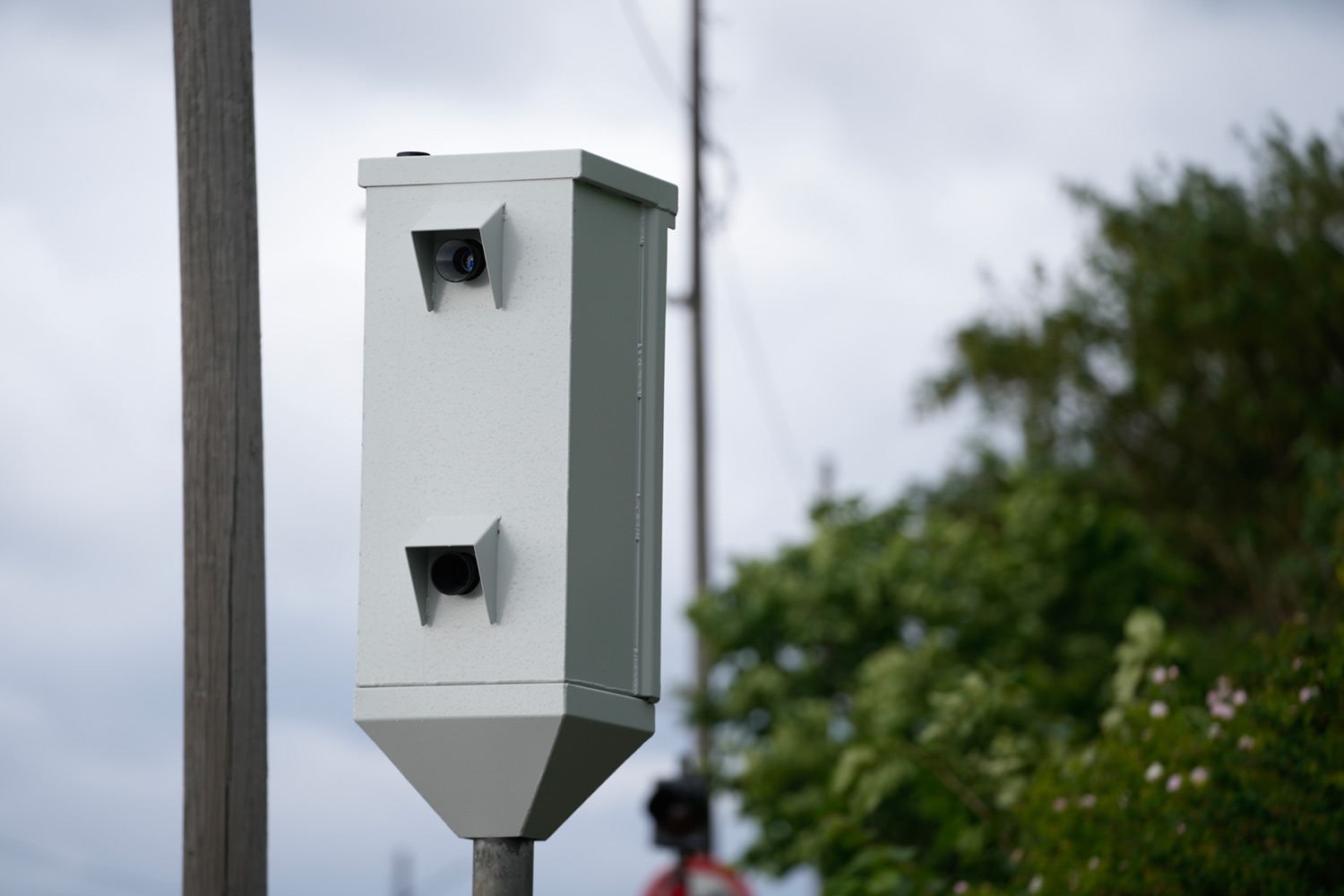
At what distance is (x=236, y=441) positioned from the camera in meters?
4.78

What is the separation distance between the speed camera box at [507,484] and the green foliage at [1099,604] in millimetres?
2710

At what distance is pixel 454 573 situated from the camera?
3846mm

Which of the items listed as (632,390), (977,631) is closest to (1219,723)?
(632,390)

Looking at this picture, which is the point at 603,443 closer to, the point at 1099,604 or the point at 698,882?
the point at 698,882

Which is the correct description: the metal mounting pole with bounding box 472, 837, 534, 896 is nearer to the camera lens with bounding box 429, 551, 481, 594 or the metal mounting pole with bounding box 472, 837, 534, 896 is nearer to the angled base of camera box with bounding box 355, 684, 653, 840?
the angled base of camera box with bounding box 355, 684, 653, 840

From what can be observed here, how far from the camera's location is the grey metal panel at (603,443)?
12.6ft

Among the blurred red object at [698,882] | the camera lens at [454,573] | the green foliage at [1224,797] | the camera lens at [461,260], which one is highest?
the camera lens at [461,260]

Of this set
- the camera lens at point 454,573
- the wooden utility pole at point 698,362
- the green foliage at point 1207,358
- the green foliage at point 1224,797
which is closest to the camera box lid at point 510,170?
the camera lens at point 454,573

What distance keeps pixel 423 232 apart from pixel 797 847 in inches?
426

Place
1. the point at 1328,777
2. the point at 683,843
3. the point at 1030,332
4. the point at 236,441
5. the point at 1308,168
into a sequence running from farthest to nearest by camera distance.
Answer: the point at 1030,332 → the point at 1308,168 → the point at 683,843 → the point at 1328,777 → the point at 236,441

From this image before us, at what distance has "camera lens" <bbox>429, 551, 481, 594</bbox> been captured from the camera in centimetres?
381

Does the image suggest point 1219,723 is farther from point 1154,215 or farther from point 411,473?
point 1154,215

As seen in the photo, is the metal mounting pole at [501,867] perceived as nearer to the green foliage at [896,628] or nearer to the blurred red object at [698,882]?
the blurred red object at [698,882]

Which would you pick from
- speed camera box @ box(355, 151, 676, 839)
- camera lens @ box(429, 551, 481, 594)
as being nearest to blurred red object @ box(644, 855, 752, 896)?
speed camera box @ box(355, 151, 676, 839)
